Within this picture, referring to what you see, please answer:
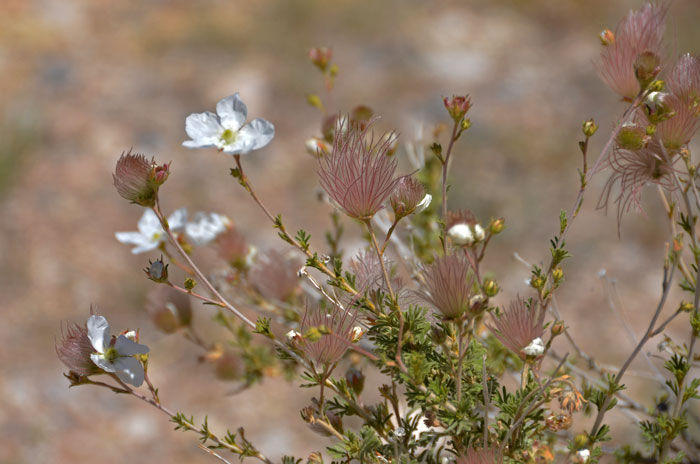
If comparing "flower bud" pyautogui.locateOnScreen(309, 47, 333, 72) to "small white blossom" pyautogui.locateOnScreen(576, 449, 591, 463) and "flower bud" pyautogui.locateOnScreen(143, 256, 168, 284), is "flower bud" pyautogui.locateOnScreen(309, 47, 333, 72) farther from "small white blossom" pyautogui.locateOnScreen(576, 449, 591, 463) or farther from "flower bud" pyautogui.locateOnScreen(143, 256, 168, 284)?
"small white blossom" pyautogui.locateOnScreen(576, 449, 591, 463)

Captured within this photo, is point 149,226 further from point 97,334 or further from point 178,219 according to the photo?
point 97,334

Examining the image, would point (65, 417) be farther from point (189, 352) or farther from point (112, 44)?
point (112, 44)

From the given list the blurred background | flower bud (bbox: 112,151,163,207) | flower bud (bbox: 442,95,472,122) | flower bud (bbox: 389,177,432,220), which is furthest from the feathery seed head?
the blurred background

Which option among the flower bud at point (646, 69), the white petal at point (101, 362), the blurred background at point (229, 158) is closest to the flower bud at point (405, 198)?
the flower bud at point (646, 69)

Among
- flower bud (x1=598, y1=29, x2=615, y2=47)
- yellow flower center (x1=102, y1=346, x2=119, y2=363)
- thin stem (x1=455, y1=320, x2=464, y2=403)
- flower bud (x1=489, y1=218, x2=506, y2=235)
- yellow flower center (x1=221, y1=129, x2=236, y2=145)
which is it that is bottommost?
thin stem (x1=455, y1=320, x2=464, y2=403)

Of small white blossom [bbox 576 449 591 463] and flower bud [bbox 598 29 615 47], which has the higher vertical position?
flower bud [bbox 598 29 615 47]

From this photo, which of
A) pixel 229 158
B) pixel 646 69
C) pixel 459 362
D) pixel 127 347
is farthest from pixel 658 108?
pixel 229 158

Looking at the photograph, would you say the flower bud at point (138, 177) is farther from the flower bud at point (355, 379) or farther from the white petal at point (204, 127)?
the flower bud at point (355, 379)
